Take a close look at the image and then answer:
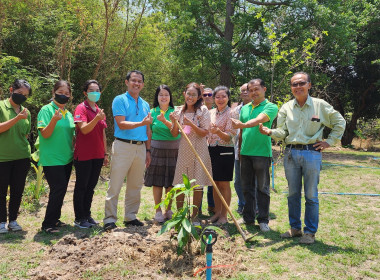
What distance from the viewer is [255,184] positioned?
4.53 metres

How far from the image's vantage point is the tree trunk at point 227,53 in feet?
39.1

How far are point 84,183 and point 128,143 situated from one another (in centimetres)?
80

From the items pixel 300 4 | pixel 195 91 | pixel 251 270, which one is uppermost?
pixel 300 4

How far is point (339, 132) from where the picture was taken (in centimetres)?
375

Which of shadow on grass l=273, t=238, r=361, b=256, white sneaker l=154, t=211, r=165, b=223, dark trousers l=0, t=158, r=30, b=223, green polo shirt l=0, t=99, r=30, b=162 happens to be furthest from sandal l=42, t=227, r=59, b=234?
shadow on grass l=273, t=238, r=361, b=256

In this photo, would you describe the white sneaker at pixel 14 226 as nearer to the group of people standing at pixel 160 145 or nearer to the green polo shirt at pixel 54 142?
the group of people standing at pixel 160 145

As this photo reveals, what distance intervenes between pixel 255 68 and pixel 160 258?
10.2m

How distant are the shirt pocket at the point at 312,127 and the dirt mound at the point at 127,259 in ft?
4.93

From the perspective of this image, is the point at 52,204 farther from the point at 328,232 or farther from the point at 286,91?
the point at 286,91

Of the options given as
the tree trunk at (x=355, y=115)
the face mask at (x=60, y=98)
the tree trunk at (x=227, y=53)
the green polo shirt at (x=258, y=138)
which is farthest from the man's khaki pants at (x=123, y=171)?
the tree trunk at (x=355, y=115)

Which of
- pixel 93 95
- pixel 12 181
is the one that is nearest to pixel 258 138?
pixel 93 95

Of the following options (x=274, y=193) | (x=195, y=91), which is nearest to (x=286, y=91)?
(x=274, y=193)

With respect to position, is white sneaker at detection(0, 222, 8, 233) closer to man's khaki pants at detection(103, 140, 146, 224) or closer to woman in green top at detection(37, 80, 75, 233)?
woman in green top at detection(37, 80, 75, 233)

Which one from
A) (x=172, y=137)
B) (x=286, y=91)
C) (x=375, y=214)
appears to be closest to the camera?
(x=172, y=137)
